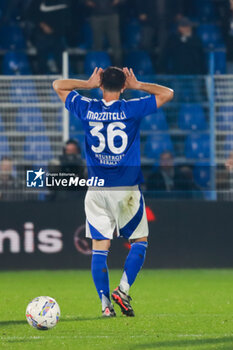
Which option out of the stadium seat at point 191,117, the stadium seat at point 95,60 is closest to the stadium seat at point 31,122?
the stadium seat at point 191,117

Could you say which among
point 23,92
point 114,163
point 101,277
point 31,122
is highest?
point 114,163

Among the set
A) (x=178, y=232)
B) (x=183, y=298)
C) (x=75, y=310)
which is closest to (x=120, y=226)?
(x=75, y=310)

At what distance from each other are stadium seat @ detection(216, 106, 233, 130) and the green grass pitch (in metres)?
2.20

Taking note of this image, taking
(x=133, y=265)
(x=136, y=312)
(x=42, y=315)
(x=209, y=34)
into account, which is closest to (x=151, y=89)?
(x=133, y=265)

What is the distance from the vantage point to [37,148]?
494 inches

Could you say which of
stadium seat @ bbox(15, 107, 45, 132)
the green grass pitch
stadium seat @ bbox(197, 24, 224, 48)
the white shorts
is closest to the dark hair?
the white shorts

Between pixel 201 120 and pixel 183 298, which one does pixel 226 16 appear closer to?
pixel 201 120

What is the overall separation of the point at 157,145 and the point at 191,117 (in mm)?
739

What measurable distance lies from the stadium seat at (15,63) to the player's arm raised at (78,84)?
8.50 m

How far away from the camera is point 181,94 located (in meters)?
13.3

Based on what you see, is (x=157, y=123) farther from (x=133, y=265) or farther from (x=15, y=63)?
(x=133, y=265)

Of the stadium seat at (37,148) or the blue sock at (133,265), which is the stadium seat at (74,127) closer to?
the stadium seat at (37,148)

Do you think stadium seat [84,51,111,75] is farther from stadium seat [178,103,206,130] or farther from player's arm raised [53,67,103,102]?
player's arm raised [53,67,103,102]

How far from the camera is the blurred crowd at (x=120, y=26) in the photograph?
14648mm
